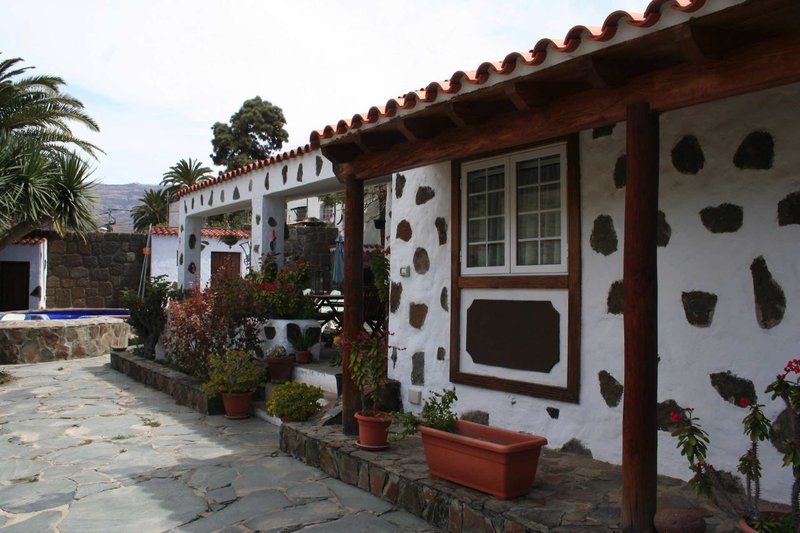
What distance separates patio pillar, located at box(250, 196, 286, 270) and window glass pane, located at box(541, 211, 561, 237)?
5.42 m

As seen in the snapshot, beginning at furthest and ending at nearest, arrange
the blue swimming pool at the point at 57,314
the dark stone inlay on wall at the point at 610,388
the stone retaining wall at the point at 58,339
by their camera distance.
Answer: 1. the blue swimming pool at the point at 57,314
2. the stone retaining wall at the point at 58,339
3. the dark stone inlay on wall at the point at 610,388

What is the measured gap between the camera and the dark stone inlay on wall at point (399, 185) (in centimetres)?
639

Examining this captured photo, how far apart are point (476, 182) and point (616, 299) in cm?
163

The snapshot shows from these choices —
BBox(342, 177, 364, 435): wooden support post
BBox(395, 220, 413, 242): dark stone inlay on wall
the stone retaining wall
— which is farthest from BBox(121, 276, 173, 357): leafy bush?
BBox(342, 177, 364, 435): wooden support post

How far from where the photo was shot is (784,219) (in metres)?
3.68

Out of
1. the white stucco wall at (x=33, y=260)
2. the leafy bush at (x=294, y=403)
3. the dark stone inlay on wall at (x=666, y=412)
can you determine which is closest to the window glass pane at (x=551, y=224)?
the dark stone inlay on wall at (x=666, y=412)

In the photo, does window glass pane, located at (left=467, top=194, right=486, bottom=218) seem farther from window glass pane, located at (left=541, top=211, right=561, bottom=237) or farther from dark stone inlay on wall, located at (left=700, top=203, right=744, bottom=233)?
dark stone inlay on wall, located at (left=700, top=203, right=744, bottom=233)

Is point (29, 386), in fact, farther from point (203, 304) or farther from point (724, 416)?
point (724, 416)

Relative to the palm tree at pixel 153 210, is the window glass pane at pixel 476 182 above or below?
below

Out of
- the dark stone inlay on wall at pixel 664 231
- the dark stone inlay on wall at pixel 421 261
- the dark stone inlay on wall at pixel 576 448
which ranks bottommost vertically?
the dark stone inlay on wall at pixel 576 448

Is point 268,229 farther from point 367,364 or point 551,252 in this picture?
point 551,252

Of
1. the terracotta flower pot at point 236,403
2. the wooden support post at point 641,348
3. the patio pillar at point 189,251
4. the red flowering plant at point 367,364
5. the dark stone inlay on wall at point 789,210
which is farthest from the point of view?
the patio pillar at point 189,251

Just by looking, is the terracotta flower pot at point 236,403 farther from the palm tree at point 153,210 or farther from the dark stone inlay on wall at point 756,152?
the palm tree at point 153,210

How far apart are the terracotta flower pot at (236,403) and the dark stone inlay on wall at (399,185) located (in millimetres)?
2821
